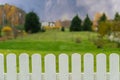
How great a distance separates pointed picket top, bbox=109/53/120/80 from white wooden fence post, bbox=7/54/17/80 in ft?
3.36

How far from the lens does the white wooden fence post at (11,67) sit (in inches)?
142

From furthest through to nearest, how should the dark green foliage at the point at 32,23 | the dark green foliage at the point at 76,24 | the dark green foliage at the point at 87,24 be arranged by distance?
the dark green foliage at the point at 32,23 → the dark green foliage at the point at 76,24 → the dark green foliage at the point at 87,24

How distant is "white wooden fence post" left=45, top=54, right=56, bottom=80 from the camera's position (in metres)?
3.59

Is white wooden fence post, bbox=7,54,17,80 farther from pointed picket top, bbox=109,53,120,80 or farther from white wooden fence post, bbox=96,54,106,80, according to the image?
pointed picket top, bbox=109,53,120,80

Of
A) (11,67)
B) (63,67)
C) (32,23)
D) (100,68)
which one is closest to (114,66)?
(100,68)

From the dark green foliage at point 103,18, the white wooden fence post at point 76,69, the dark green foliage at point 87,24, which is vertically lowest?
the white wooden fence post at point 76,69

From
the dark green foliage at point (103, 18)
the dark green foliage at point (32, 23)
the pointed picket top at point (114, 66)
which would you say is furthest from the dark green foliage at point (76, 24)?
the pointed picket top at point (114, 66)

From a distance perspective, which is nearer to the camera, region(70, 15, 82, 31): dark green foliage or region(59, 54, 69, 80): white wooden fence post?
region(59, 54, 69, 80): white wooden fence post

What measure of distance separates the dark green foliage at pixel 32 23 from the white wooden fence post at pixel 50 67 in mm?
34585

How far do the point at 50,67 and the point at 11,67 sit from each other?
42cm

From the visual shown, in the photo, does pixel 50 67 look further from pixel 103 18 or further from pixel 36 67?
pixel 103 18

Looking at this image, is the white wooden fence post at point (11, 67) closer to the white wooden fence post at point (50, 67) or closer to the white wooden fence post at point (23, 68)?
the white wooden fence post at point (23, 68)

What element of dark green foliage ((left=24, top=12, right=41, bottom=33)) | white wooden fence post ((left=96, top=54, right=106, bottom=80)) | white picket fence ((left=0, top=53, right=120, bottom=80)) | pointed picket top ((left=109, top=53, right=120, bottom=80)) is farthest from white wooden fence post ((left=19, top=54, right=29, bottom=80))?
dark green foliage ((left=24, top=12, right=41, bottom=33))

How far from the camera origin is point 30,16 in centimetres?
3928
